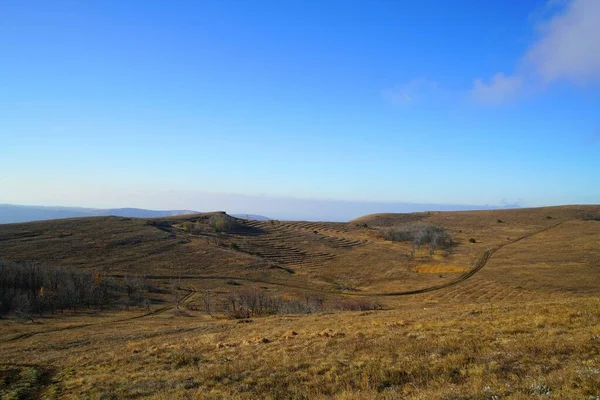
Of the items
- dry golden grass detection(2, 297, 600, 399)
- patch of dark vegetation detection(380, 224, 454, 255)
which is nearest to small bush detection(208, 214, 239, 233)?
patch of dark vegetation detection(380, 224, 454, 255)

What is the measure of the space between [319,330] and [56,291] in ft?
136

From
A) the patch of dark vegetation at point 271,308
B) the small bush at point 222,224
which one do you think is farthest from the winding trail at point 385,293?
the small bush at point 222,224

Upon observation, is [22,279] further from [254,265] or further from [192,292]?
[254,265]

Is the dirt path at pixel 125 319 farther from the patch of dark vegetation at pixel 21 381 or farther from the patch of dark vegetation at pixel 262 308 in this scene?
the patch of dark vegetation at pixel 21 381

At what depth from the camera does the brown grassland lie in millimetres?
10312

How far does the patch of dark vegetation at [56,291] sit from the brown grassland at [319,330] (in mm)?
3380

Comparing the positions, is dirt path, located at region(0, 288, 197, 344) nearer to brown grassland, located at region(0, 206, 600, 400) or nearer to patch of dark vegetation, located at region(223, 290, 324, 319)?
brown grassland, located at region(0, 206, 600, 400)

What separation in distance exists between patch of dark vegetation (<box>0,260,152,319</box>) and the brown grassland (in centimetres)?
338

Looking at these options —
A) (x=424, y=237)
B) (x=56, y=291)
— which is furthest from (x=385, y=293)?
(x=56, y=291)

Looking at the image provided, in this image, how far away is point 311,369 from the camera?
1205 centimetres

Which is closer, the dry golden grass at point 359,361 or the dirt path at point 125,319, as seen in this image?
the dry golden grass at point 359,361

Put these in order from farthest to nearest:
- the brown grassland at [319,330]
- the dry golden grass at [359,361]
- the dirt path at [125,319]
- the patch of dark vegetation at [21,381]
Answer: the dirt path at [125,319] < the patch of dark vegetation at [21,381] < the brown grassland at [319,330] < the dry golden grass at [359,361]

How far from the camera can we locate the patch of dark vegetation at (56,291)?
132 feet

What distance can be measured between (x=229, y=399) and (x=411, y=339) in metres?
8.90
